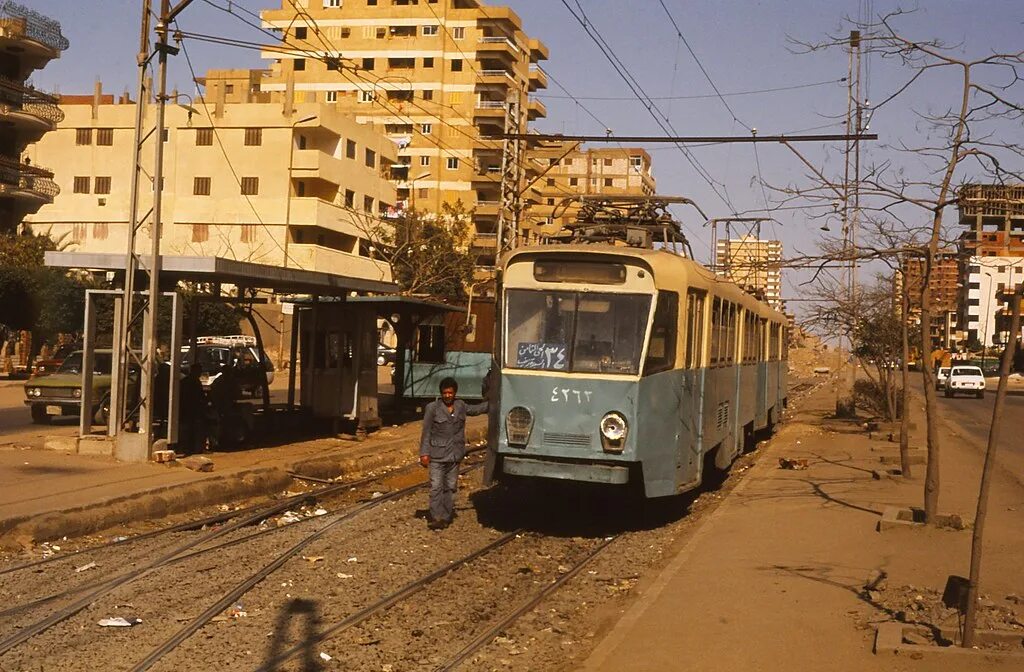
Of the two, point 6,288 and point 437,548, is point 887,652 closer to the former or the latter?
point 437,548

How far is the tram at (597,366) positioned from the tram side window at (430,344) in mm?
19068

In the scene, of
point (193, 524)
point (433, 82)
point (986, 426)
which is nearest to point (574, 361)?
point (193, 524)

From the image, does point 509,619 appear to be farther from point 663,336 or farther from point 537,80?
point 537,80

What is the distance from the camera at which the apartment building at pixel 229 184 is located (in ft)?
179

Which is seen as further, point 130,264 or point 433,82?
point 433,82

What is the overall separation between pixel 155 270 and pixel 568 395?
23.5 ft

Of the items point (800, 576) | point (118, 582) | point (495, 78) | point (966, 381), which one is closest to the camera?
point (118, 582)

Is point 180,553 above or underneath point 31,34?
underneath

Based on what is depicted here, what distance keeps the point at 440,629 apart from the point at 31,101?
4686 centimetres

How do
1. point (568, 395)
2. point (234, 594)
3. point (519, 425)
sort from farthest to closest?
point (519, 425)
point (568, 395)
point (234, 594)

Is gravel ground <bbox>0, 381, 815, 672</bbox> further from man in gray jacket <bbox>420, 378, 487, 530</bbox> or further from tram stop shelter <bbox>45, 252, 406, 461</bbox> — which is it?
tram stop shelter <bbox>45, 252, 406, 461</bbox>

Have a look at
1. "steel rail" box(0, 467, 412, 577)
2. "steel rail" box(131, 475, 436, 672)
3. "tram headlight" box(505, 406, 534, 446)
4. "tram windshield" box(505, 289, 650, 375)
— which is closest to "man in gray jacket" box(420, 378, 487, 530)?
"tram headlight" box(505, 406, 534, 446)

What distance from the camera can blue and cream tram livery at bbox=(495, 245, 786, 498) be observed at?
1209 centimetres

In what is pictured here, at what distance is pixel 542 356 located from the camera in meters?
12.4
